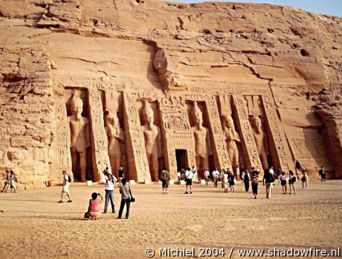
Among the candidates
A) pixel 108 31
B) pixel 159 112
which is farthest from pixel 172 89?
pixel 108 31

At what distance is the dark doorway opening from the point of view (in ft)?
71.3

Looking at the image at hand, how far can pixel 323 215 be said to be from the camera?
9.14 m

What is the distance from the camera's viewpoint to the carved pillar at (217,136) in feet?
72.3

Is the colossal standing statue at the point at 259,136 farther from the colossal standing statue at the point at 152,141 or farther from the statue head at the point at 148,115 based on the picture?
the statue head at the point at 148,115

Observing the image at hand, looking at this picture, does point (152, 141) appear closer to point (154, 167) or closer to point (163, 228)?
point (154, 167)

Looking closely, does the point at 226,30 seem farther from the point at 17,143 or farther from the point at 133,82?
the point at 17,143

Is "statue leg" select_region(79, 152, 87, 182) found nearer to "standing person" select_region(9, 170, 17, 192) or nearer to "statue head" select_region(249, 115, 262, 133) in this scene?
"standing person" select_region(9, 170, 17, 192)

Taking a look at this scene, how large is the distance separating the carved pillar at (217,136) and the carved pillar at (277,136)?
3144mm

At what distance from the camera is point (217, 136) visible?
74.4 feet

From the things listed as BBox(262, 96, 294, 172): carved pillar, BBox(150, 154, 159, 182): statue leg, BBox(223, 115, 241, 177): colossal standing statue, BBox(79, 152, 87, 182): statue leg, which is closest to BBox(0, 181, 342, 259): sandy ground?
BBox(79, 152, 87, 182): statue leg

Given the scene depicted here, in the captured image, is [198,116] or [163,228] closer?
[163,228]

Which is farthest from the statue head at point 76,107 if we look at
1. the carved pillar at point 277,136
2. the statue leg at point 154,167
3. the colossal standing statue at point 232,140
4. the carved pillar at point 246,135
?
the carved pillar at point 277,136

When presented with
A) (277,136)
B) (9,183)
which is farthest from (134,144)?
(277,136)

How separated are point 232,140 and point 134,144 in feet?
19.5
